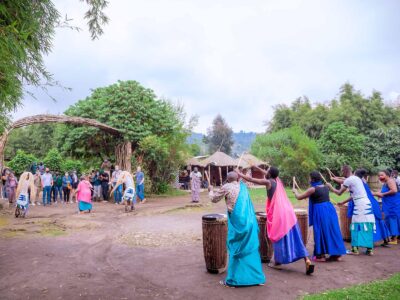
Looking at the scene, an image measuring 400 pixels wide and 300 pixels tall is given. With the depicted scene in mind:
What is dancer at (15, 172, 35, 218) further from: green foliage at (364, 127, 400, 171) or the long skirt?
green foliage at (364, 127, 400, 171)

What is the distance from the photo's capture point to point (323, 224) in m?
6.62

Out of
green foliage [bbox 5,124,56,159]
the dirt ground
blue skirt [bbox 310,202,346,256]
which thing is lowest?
the dirt ground

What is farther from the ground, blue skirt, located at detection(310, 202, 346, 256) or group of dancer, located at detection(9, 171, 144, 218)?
group of dancer, located at detection(9, 171, 144, 218)

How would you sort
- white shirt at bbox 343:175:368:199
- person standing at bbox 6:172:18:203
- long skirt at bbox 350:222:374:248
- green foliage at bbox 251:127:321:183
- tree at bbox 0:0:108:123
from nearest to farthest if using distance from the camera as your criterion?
tree at bbox 0:0:108:123, long skirt at bbox 350:222:374:248, white shirt at bbox 343:175:368:199, person standing at bbox 6:172:18:203, green foliage at bbox 251:127:321:183

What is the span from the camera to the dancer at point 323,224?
21.6 ft

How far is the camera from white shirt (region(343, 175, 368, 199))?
7457 millimetres

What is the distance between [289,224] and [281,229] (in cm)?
17

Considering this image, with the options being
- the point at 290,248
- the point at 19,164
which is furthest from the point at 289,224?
the point at 19,164

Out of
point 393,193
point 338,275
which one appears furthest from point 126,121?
point 338,275

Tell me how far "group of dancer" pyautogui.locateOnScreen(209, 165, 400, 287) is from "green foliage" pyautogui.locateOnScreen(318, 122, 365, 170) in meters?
22.4

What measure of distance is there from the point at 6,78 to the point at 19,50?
67 cm

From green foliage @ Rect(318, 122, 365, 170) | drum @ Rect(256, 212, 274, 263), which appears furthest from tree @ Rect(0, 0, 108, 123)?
green foliage @ Rect(318, 122, 365, 170)

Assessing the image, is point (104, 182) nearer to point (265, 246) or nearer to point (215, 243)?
point (265, 246)

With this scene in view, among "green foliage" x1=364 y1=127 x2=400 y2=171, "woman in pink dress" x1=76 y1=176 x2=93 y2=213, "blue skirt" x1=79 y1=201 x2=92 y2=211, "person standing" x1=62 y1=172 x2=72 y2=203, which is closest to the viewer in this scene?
"woman in pink dress" x1=76 y1=176 x2=93 y2=213
